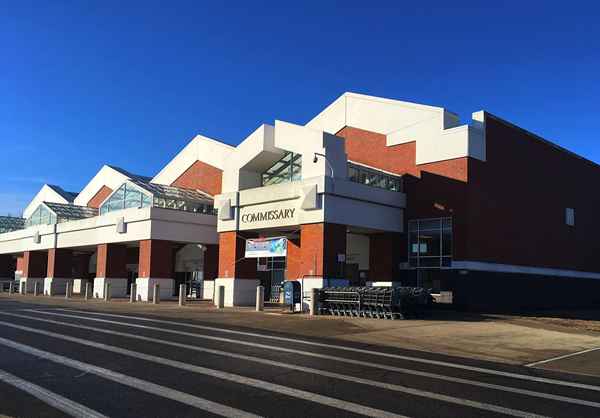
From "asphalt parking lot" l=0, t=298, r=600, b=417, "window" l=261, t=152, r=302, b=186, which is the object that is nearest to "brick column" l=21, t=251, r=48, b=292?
"window" l=261, t=152, r=302, b=186

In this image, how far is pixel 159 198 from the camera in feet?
135

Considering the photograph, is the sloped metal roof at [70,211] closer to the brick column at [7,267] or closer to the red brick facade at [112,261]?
the red brick facade at [112,261]

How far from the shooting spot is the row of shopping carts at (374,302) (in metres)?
23.7

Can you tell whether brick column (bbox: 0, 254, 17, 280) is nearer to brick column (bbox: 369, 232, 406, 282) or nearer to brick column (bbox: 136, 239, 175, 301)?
brick column (bbox: 136, 239, 175, 301)

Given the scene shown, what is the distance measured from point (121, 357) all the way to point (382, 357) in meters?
5.70

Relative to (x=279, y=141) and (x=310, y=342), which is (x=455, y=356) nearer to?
(x=310, y=342)

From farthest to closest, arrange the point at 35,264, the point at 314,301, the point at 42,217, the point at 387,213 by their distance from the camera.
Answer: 1. the point at 35,264
2. the point at 42,217
3. the point at 387,213
4. the point at 314,301

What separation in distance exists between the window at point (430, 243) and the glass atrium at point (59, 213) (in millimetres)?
35302

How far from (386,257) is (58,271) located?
33.6 metres

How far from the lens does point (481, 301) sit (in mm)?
31125

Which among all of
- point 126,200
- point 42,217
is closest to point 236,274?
point 126,200

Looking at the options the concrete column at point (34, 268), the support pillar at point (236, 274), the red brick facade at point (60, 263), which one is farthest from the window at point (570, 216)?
the concrete column at point (34, 268)

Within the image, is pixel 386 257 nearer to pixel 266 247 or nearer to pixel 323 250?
pixel 323 250

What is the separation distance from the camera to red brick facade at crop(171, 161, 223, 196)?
149ft
